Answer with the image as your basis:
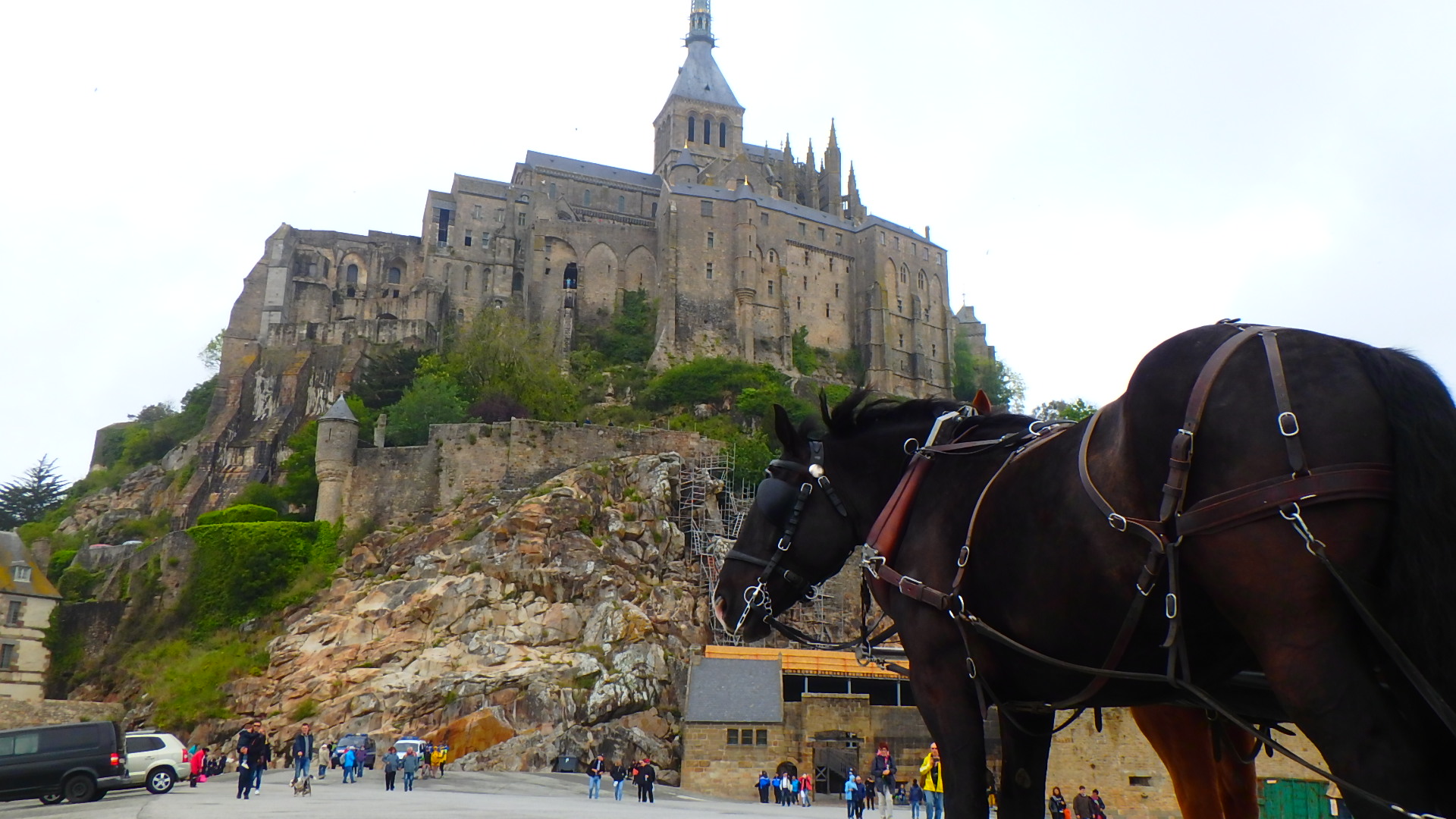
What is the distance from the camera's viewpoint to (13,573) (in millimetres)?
39375

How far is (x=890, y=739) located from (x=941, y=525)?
27559 millimetres

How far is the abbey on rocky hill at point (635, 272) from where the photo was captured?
217 feet

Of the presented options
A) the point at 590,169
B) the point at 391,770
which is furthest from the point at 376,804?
the point at 590,169

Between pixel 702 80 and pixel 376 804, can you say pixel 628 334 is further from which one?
pixel 376 804

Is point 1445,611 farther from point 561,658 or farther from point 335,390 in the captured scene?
point 335,390

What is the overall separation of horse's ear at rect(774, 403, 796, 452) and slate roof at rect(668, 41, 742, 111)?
8700 centimetres

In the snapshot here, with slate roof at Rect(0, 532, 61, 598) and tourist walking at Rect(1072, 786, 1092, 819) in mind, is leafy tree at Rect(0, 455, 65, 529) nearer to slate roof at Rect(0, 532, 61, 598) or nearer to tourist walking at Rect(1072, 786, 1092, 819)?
slate roof at Rect(0, 532, 61, 598)

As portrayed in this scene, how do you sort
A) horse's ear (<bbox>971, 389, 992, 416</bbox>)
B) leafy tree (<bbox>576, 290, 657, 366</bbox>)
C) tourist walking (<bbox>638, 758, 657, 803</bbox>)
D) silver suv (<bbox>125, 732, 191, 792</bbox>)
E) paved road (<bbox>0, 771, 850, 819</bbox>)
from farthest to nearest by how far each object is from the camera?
leafy tree (<bbox>576, 290, 657, 366</bbox>), tourist walking (<bbox>638, 758, 657, 803</bbox>), silver suv (<bbox>125, 732, 191, 792</bbox>), paved road (<bbox>0, 771, 850, 819</bbox>), horse's ear (<bbox>971, 389, 992, 416</bbox>)

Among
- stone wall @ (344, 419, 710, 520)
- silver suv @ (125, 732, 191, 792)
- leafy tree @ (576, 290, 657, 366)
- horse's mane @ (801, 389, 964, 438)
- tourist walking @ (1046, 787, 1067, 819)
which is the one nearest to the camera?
horse's mane @ (801, 389, 964, 438)

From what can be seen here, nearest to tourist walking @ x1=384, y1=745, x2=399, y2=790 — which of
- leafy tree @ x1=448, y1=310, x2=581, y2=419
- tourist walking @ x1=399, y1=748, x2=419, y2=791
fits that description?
tourist walking @ x1=399, y1=748, x2=419, y2=791

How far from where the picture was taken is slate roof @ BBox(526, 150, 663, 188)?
79.6 metres

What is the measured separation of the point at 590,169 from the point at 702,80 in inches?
670

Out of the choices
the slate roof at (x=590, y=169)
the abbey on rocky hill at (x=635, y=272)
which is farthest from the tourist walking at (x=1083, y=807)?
the slate roof at (x=590, y=169)

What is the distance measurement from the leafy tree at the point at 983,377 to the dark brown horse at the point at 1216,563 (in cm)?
7030
